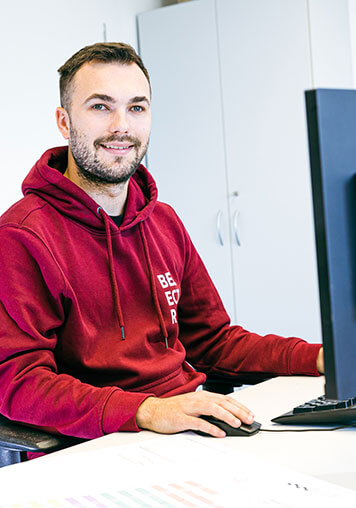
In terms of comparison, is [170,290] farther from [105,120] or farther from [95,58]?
[95,58]

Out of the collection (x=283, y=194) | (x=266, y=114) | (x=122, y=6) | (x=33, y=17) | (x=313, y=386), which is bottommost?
(x=313, y=386)

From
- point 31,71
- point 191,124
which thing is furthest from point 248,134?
point 31,71

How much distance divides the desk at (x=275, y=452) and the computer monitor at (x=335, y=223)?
23 cm

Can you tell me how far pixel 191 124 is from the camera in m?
3.71

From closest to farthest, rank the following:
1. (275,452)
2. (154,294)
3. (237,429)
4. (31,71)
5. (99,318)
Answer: (275,452) → (237,429) → (99,318) → (154,294) → (31,71)

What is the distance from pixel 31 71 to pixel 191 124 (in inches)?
37.6

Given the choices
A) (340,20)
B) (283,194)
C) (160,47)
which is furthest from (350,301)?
(160,47)

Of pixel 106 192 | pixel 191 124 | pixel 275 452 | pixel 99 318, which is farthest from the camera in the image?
pixel 191 124

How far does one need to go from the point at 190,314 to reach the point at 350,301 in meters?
1.08

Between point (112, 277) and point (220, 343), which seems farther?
point (220, 343)

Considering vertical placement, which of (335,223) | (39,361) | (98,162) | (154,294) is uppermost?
(98,162)

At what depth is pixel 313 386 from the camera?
1453 mm

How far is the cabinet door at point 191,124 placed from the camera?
11.8ft

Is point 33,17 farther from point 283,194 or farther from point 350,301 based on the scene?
point 350,301
